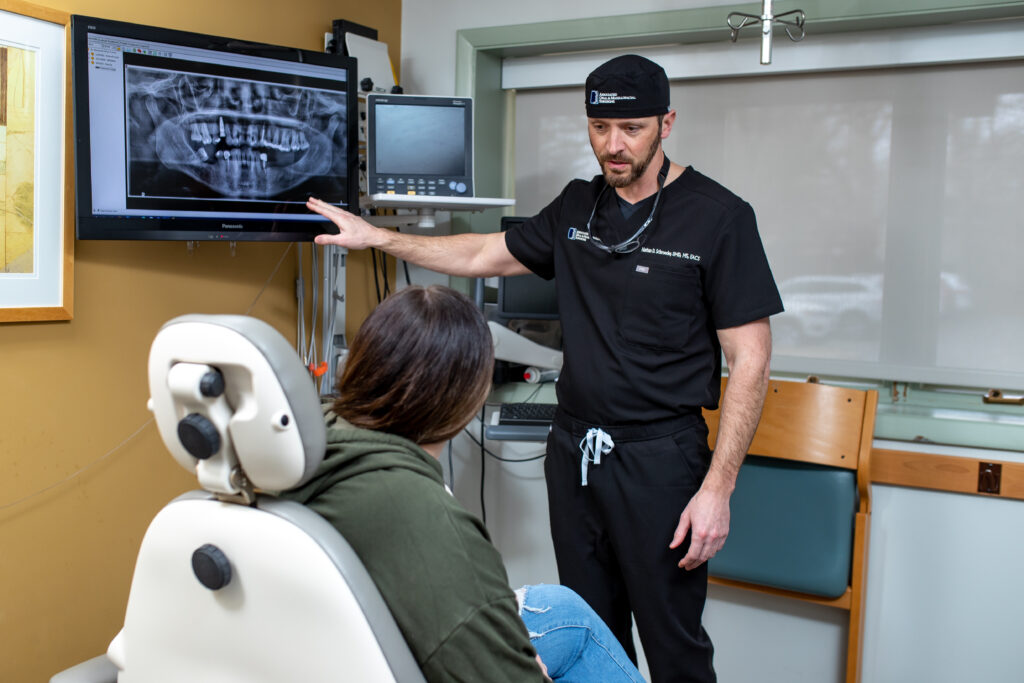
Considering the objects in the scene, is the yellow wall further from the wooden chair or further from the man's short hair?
the wooden chair

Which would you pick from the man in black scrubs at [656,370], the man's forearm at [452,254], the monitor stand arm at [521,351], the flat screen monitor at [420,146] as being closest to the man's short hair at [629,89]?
the man in black scrubs at [656,370]

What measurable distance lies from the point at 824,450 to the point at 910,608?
21.7 inches

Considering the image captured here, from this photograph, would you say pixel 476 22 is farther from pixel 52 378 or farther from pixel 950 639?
pixel 950 639

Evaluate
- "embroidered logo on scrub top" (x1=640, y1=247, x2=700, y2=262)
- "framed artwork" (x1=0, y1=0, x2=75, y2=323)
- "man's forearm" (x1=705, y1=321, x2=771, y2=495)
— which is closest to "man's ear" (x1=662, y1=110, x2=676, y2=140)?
"embroidered logo on scrub top" (x1=640, y1=247, x2=700, y2=262)

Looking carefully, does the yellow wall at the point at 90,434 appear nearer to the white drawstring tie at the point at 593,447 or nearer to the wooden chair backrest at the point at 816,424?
the white drawstring tie at the point at 593,447

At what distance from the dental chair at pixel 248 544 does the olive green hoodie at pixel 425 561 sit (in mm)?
28

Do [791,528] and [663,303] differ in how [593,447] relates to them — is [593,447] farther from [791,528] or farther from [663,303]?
[791,528]

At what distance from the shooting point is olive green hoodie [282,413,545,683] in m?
0.95

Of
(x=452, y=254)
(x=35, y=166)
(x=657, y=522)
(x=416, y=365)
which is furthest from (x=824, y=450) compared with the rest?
(x=35, y=166)

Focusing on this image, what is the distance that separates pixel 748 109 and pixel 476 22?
94 cm

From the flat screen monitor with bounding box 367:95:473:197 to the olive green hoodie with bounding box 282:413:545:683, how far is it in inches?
62.6

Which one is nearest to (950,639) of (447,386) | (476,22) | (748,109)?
(748,109)

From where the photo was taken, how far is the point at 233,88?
2109mm

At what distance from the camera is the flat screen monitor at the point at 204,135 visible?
6.29ft
